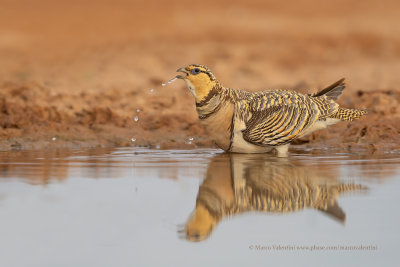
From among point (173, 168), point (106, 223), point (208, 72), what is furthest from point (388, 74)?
point (106, 223)

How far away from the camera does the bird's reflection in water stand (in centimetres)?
437

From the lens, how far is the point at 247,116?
782 cm

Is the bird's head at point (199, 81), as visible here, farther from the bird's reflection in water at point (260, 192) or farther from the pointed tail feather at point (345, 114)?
the pointed tail feather at point (345, 114)

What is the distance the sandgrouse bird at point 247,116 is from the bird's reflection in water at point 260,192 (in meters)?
0.86

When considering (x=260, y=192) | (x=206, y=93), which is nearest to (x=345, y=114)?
(x=206, y=93)

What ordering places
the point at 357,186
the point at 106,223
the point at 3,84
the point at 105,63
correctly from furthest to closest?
the point at 105,63
the point at 3,84
the point at 357,186
the point at 106,223

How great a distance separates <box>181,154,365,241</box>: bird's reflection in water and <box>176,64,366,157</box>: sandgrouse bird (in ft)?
2.83

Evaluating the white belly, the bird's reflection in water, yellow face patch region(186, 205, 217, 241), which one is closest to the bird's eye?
the white belly

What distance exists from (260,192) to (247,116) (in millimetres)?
2798

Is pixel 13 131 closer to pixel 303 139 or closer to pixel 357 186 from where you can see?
pixel 303 139

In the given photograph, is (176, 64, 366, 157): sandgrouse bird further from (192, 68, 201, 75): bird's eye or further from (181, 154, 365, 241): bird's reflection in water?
(181, 154, 365, 241): bird's reflection in water

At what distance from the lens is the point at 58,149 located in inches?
346

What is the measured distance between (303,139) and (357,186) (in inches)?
154

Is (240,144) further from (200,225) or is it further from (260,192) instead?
(200,225)
